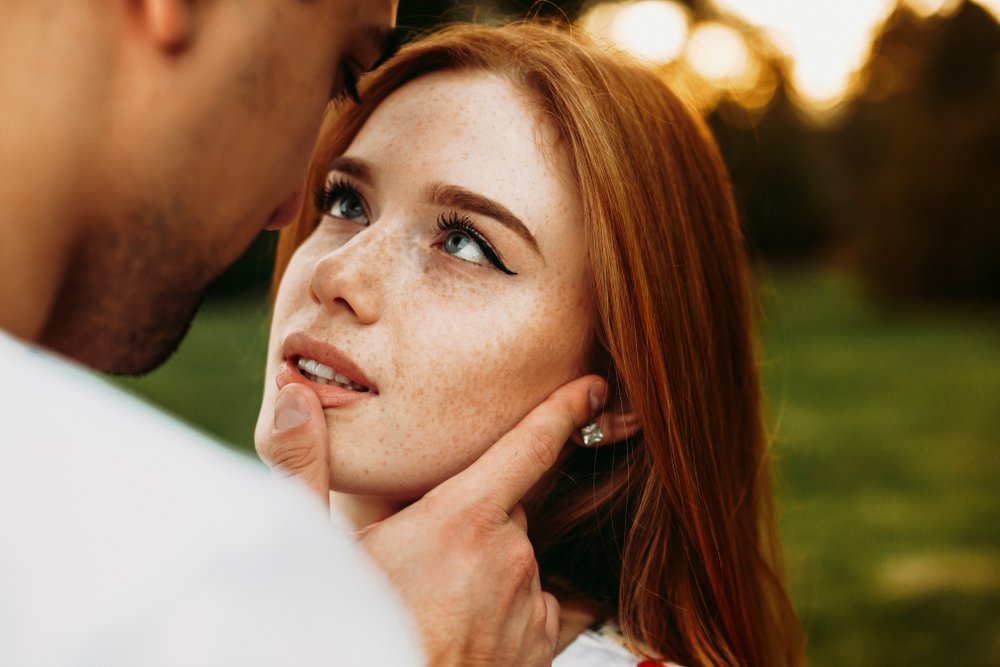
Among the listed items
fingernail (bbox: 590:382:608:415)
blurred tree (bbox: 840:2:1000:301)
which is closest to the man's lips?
fingernail (bbox: 590:382:608:415)

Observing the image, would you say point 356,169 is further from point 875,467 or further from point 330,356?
point 875,467

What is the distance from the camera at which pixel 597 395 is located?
234 cm

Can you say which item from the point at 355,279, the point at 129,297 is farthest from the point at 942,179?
the point at 129,297

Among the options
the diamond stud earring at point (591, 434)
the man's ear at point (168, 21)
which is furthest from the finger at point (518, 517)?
the man's ear at point (168, 21)

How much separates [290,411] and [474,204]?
61 centimetres

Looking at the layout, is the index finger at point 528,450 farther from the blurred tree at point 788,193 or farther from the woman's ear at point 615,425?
the blurred tree at point 788,193

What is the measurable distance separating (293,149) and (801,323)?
786 inches

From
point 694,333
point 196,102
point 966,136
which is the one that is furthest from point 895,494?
point 966,136

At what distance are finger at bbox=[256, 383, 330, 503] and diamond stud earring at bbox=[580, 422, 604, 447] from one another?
0.66 m

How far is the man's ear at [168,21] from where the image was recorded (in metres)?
1.60

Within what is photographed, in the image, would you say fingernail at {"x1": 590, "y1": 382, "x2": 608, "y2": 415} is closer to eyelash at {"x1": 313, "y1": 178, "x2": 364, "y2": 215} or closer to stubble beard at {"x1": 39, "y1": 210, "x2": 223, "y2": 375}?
eyelash at {"x1": 313, "y1": 178, "x2": 364, "y2": 215}

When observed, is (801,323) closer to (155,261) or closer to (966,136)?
(966,136)

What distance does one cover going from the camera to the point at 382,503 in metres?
2.36

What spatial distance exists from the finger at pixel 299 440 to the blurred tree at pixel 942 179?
2279 centimetres
